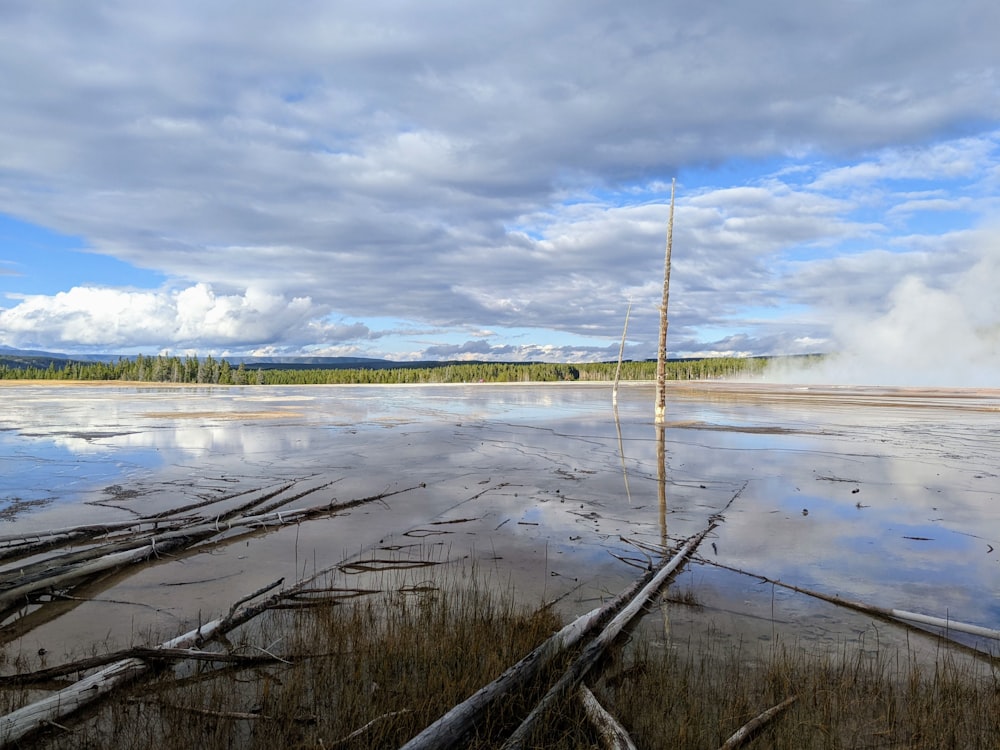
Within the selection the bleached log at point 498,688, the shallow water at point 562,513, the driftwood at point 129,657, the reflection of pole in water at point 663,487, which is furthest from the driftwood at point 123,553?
the reflection of pole in water at point 663,487

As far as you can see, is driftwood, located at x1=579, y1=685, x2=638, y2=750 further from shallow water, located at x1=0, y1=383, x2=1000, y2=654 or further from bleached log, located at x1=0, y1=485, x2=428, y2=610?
bleached log, located at x1=0, y1=485, x2=428, y2=610

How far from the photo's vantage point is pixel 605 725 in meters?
4.08

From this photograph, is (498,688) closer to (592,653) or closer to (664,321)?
(592,653)

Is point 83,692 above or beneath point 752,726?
above

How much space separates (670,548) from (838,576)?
2.09m

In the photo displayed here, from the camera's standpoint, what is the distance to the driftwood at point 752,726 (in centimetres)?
398

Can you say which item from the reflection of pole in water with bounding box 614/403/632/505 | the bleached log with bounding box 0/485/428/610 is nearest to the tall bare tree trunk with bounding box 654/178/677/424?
the reflection of pole in water with bounding box 614/403/632/505

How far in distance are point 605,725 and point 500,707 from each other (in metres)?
0.72

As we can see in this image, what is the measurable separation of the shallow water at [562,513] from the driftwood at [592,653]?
1.29ft

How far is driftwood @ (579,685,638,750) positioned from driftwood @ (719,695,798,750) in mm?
623

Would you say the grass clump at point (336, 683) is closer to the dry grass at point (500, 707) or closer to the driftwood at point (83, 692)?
the dry grass at point (500, 707)

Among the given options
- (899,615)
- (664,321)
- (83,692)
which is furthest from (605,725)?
(664,321)

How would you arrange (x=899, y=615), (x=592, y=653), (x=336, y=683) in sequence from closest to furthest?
(x=336, y=683) < (x=592, y=653) < (x=899, y=615)

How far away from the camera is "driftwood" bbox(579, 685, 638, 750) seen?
12.8 feet
